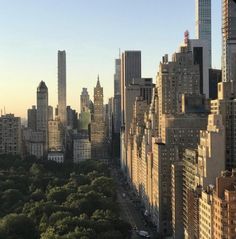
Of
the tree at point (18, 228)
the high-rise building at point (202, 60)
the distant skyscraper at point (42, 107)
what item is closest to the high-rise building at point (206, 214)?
the tree at point (18, 228)

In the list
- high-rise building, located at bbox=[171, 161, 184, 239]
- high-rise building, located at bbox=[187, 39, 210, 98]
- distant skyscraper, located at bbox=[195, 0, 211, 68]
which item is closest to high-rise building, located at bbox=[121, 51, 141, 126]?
distant skyscraper, located at bbox=[195, 0, 211, 68]

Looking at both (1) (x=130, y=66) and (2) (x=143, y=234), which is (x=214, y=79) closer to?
(1) (x=130, y=66)

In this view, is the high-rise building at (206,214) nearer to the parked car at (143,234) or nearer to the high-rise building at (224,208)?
the high-rise building at (224,208)

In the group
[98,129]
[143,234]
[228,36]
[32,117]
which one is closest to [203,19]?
[228,36]

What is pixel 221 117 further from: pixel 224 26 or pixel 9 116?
pixel 9 116

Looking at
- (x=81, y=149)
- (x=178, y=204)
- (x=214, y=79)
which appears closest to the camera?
(x=178, y=204)

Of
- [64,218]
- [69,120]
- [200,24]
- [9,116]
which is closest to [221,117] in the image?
[64,218]

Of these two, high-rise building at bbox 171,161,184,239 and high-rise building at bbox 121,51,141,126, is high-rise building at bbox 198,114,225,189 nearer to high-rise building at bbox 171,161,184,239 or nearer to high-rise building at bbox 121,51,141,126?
high-rise building at bbox 171,161,184,239

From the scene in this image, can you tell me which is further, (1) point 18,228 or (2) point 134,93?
(2) point 134,93
